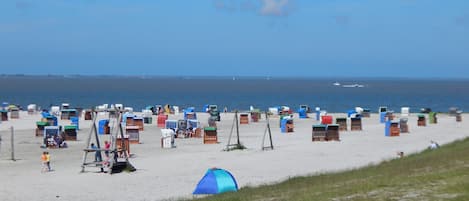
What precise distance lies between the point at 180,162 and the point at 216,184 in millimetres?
9294


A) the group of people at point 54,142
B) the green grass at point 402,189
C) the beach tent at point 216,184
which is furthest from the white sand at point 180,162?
the green grass at point 402,189

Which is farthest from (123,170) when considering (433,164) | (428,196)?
(428,196)

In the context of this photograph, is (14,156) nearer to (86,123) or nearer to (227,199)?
(227,199)

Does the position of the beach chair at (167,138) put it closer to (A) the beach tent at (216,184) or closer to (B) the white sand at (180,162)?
(B) the white sand at (180,162)

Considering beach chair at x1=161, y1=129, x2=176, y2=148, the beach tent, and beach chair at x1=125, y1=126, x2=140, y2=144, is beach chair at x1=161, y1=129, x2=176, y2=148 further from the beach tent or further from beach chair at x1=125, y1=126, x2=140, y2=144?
the beach tent

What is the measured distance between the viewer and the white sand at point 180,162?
2038 cm

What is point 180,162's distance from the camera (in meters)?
27.3

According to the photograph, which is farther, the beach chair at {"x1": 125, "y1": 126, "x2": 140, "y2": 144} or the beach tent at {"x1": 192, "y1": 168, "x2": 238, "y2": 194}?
the beach chair at {"x1": 125, "y1": 126, "x2": 140, "y2": 144}

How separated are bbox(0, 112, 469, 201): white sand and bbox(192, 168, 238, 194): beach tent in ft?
1.82

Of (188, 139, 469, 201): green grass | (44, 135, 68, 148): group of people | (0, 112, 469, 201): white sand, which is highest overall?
(188, 139, 469, 201): green grass

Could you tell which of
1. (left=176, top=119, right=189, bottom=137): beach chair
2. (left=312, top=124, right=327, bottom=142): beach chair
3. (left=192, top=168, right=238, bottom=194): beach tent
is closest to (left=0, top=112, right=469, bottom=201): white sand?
(left=312, top=124, right=327, bottom=142): beach chair

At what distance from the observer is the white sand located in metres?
20.4

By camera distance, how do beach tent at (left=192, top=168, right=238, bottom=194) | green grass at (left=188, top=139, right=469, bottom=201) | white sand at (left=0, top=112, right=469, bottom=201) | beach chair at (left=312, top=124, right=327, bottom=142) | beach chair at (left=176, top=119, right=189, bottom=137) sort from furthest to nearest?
1. beach chair at (left=176, top=119, right=189, bottom=137)
2. beach chair at (left=312, top=124, right=327, bottom=142)
3. white sand at (left=0, top=112, right=469, bottom=201)
4. beach tent at (left=192, top=168, right=238, bottom=194)
5. green grass at (left=188, top=139, right=469, bottom=201)

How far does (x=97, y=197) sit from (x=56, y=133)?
1706 centimetres
